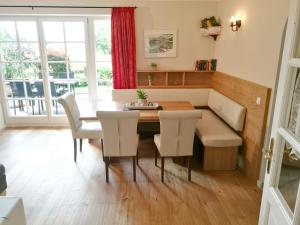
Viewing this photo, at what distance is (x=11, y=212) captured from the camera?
1.28 metres

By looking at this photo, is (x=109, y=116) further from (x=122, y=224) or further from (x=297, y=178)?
(x=297, y=178)

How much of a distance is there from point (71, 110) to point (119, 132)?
3.04ft

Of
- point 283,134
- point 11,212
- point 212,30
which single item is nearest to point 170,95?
point 212,30

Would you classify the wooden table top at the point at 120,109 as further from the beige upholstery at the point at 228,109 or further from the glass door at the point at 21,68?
the glass door at the point at 21,68

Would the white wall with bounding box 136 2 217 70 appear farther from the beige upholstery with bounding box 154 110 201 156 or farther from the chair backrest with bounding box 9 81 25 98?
the chair backrest with bounding box 9 81 25 98

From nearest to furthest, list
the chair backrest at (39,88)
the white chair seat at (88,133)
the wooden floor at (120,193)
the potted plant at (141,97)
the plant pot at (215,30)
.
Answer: the wooden floor at (120,193), the white chair seat at (88,133), the potted plant at (141,97), the plant pot at (215,30), the chair backrest at (39,88)

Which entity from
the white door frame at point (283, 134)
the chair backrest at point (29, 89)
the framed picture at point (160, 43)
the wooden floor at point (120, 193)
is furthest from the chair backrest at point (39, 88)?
the white door frame at point (283, 134)

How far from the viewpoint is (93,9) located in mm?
4145

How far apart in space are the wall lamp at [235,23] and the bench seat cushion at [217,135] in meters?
1.46

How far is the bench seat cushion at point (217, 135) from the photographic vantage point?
2918 millimetres

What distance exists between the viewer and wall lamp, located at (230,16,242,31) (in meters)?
3.29

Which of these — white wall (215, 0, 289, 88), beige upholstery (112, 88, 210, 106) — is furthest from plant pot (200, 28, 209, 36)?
beige upholstery (112, 88, 210, 106)

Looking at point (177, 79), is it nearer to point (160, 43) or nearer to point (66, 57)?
point (160, 43)

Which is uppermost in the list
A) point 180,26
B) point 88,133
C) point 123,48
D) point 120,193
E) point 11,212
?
point 180,26
